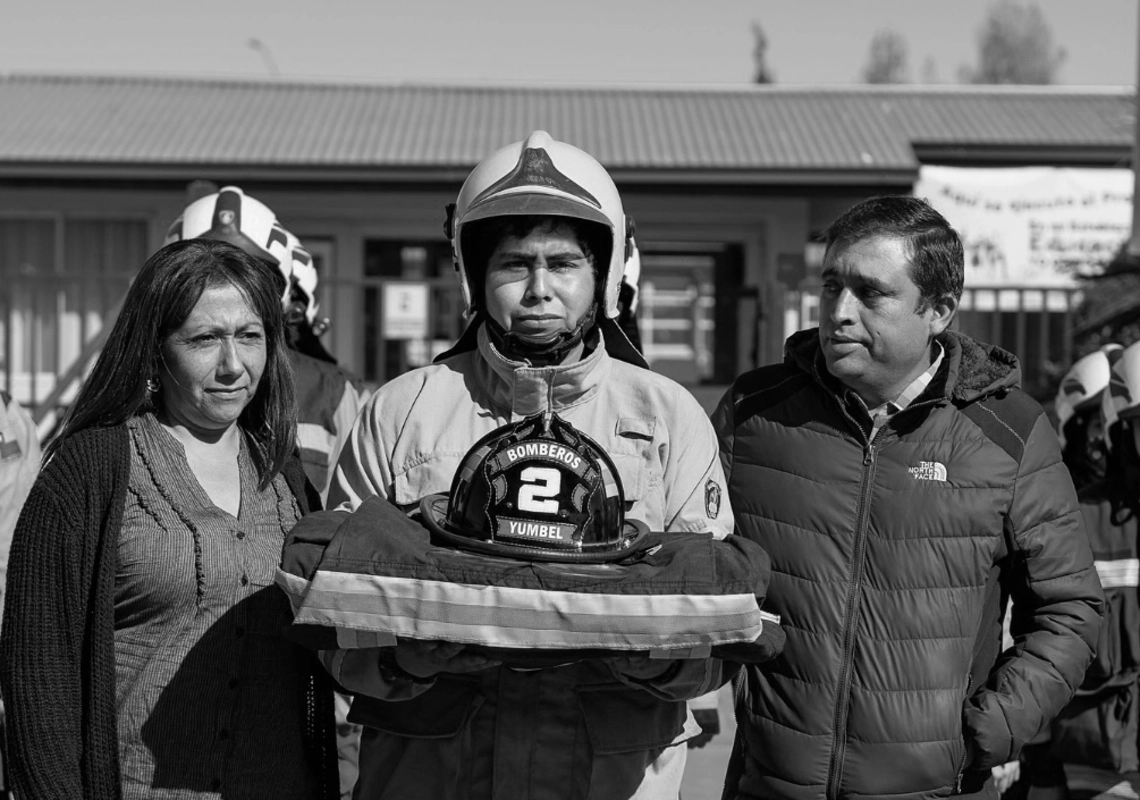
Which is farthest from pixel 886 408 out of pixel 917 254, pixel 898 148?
pixel 898 148

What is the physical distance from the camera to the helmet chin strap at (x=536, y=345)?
268cm

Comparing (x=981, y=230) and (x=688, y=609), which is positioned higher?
(x=981, y=230)

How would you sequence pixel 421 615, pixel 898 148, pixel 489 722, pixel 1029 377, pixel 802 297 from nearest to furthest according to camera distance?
1. pixel 421 615
2. pixel 489 722
3. pixel 802 297
4. pixel 1029 377
5. pixel 898 148

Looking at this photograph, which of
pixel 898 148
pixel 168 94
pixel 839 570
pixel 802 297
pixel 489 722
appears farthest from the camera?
pixel 168 94

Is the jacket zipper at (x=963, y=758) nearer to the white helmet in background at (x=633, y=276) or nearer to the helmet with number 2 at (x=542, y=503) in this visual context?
the helmet with number 2 at (x=542, y=503)

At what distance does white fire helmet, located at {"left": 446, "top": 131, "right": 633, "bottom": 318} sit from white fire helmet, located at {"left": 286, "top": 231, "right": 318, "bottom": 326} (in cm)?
230

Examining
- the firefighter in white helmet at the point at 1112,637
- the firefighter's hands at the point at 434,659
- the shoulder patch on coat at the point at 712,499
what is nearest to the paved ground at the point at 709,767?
the firefighter in white helmet at the point at 1112,637

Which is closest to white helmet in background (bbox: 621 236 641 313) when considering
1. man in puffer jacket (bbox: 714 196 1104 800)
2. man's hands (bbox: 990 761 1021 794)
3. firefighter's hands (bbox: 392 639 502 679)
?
man in puffer jacket (bbox: 714 196 1104 800)

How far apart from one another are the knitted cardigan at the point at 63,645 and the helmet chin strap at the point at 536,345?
93cm

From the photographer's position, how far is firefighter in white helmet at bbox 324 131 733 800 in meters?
2.56

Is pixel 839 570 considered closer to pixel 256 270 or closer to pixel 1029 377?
pixel 256 270

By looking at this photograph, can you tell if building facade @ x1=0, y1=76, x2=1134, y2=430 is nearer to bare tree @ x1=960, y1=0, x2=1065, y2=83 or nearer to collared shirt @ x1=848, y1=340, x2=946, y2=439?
collared shirt @ x1=848, y1=340, x2=946, y2=439

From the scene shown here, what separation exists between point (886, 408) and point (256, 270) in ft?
5.20

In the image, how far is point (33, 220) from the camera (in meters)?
14.2
